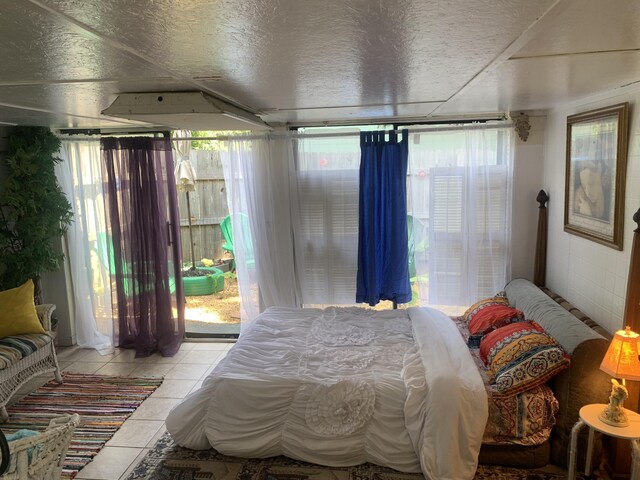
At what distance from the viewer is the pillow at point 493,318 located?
356cm

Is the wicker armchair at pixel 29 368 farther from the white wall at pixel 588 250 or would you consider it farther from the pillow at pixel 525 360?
the white wall at pixel 588 250

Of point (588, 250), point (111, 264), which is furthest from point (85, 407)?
point (588, 250)

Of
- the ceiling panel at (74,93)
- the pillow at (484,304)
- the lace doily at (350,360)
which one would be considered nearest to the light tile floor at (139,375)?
the lace doily at (350,360)

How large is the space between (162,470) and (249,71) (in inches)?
92.9

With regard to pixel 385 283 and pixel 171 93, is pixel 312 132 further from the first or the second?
pixel 171 93

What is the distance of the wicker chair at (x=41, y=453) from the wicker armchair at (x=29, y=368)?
1.76 metres

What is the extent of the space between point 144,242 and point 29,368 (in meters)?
1.49

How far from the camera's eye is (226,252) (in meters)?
7.53

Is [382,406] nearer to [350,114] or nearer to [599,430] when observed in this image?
[599,430]

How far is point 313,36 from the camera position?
1.48 meters

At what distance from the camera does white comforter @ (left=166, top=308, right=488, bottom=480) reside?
271 cm

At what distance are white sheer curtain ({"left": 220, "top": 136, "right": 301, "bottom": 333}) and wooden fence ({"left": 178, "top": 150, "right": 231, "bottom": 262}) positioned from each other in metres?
2.39

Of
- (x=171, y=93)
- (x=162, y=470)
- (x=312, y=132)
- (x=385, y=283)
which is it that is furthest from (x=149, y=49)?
(x=385, y=283)

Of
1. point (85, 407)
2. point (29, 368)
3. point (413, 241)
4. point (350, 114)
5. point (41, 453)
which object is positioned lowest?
point (85, 407)
